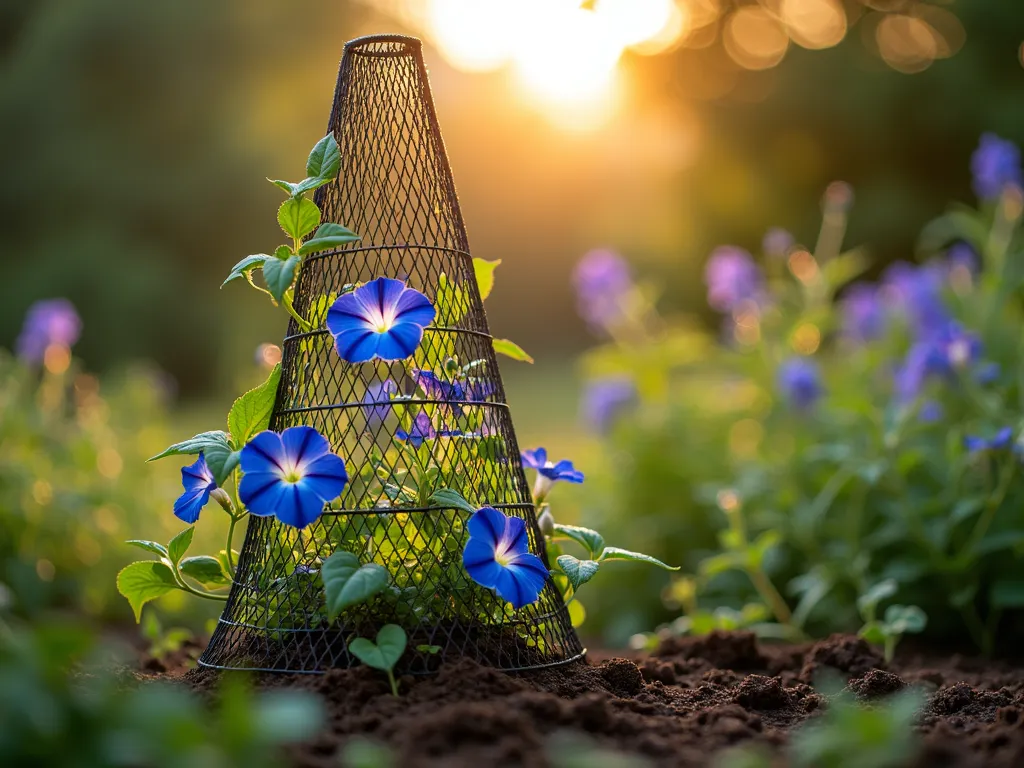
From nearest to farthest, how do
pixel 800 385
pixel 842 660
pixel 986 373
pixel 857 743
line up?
1. pixel 857 743
2. pixel 842 660
3. pixel 986 373
4. pixel 800 385

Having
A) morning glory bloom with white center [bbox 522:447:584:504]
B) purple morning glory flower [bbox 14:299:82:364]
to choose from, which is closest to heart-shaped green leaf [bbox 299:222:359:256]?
morning glory bloom with white center [bbox 522:447:584:504]

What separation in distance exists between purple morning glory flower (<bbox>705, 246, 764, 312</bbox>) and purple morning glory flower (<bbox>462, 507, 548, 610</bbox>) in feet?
8.77

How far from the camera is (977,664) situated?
279cm

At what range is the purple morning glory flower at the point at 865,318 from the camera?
4.83 meters

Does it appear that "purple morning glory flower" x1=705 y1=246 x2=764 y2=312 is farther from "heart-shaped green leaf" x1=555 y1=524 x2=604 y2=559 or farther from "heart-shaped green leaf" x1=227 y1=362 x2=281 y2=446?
"heart-shaped green leaf" x1=227 y1=362 x2=281 y2=446

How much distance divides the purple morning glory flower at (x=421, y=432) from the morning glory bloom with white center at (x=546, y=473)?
0.24m

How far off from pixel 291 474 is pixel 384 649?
314mm

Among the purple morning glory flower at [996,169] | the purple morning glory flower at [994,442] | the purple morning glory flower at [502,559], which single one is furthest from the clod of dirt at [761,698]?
the purple morning glory flower at [996,169]

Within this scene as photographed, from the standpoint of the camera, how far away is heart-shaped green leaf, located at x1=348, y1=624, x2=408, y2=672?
162cm

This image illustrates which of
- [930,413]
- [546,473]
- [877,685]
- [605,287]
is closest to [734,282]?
[605,287]

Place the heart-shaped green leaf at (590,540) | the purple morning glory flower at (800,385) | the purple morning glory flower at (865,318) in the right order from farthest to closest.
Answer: the purple morning glory flower at (865,318) → the purple morning glory flower at (800,385) → the heart-shaped green leaf at (590,540)

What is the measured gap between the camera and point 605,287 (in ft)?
14.8

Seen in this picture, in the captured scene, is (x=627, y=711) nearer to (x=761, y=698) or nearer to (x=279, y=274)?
(x=761, y=698)

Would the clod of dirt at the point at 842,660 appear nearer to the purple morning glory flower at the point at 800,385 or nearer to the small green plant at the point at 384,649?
the small green plant at the point at 384,649
